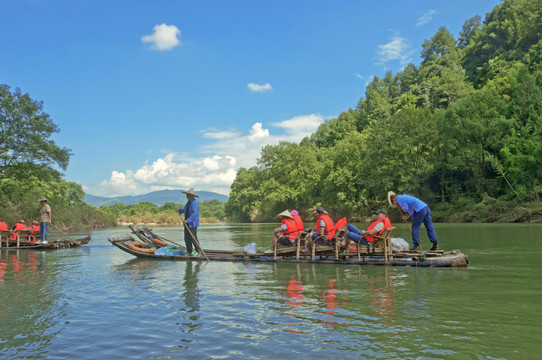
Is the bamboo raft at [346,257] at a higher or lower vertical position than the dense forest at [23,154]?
lower

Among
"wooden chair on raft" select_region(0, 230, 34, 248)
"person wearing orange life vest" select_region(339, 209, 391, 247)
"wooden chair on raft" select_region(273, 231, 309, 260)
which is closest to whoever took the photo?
"person wearing orange life vest" select_region(339, 209, 391, 247)

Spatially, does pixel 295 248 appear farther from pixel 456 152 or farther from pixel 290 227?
pixel 456 152

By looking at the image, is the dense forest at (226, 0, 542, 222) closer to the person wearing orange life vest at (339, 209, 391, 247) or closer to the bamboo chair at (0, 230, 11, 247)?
the person wearing orange life vest at (339, 209, 391, 247)

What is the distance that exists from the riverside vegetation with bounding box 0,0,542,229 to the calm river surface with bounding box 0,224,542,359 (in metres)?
28.5

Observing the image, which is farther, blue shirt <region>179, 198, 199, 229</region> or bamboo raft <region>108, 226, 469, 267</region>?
blue shirt <region>179, 198, 199, 229</region>

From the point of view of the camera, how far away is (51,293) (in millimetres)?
8906

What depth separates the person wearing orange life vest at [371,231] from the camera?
1156 cm

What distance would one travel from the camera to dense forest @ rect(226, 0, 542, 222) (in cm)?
3943

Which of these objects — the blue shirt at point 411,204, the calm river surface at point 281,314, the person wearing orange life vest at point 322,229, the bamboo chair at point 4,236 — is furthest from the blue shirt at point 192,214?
the bamboo chair at point 4,236

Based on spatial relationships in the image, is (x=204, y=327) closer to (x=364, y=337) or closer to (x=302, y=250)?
(x=364, y=337)

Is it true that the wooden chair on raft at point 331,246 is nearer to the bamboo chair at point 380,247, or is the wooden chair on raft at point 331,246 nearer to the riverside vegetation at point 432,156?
the bamboo chair at point 380,247

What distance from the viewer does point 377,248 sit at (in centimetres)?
1201

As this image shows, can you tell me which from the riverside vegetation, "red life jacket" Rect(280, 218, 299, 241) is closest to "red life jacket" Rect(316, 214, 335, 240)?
"red life jacket" Rect(280, 218, 299, 241)

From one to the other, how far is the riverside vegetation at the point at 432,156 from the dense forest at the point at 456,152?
0.13 m
